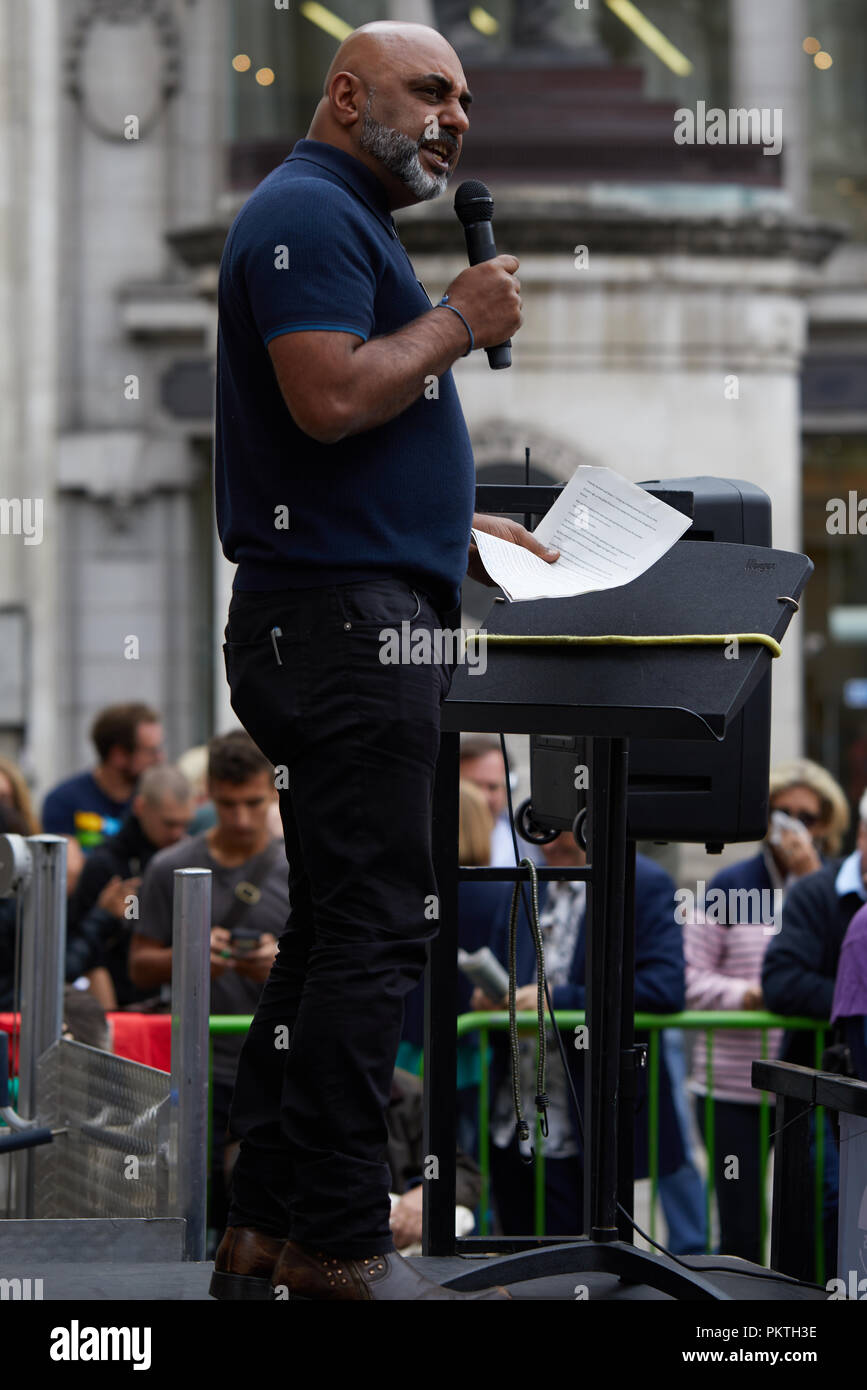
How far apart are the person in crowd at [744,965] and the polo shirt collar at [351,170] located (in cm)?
314

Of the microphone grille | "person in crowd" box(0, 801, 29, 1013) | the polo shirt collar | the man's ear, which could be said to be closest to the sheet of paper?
the microphone grille

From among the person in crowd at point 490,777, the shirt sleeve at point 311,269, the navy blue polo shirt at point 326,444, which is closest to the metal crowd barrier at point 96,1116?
the navy blue polo shirt at point 326,444

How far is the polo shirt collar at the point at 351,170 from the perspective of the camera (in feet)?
11.0

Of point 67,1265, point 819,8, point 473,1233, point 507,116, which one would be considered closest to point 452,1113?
point 67,1265

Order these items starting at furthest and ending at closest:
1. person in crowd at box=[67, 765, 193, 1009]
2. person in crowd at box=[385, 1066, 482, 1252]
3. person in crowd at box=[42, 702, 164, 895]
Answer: person in crowd at box=[42, 702, 164, 895] < person in crowd at box=[67, 765, 193, 1009] < person in crowd at box=[385, 1066, 482, 1252]

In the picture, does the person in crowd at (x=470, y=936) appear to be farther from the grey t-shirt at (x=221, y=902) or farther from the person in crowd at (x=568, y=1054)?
the grey t-shirt at (x=221, y=902)

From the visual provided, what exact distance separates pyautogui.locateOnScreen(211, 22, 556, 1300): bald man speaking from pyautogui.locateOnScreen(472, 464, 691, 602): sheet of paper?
0.53 feet

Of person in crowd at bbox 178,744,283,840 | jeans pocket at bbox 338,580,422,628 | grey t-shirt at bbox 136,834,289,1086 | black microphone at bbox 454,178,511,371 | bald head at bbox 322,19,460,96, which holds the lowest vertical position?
grey t-shirt at bbox 136,834,289,1086

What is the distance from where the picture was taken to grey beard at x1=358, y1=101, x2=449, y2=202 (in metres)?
3.36

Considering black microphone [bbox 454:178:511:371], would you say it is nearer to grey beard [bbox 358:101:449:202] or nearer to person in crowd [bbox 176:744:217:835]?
grey beard [bbox 358:101:449:202]

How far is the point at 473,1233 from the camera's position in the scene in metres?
5.80

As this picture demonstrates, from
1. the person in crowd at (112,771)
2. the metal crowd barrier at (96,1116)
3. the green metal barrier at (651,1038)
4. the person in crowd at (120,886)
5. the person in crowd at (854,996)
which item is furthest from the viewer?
the person in crowd at (112,771)

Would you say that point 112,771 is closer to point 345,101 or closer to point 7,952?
point 7,952
